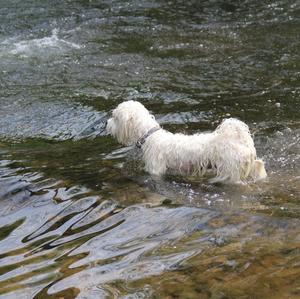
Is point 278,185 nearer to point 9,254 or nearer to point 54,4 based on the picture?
point 9,254

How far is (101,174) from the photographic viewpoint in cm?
629

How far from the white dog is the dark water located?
0.58ft

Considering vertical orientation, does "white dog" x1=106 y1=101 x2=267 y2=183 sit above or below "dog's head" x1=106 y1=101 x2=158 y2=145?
below

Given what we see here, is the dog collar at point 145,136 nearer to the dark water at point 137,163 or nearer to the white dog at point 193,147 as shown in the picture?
the white dog at point 193,147

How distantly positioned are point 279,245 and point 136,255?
1.13 meters

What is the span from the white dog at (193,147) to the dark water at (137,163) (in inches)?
6.9

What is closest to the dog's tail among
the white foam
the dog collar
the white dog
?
the white dog

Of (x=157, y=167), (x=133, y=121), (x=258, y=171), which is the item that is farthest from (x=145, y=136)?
(x=258, y=171)

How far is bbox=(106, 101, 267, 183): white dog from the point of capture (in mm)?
5723

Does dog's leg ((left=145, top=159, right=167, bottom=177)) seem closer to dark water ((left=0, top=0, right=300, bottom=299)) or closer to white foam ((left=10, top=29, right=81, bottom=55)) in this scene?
dark water ((left=0, top=0, right=300, bottom=299))

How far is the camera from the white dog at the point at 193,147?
5723mm

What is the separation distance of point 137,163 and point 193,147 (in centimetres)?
91

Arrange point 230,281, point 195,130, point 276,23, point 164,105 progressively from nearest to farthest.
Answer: point 230,281 < point 195,130 < point 164,105 < point 276,23

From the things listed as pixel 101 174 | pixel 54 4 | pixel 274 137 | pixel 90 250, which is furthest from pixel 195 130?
pixel 54 4
